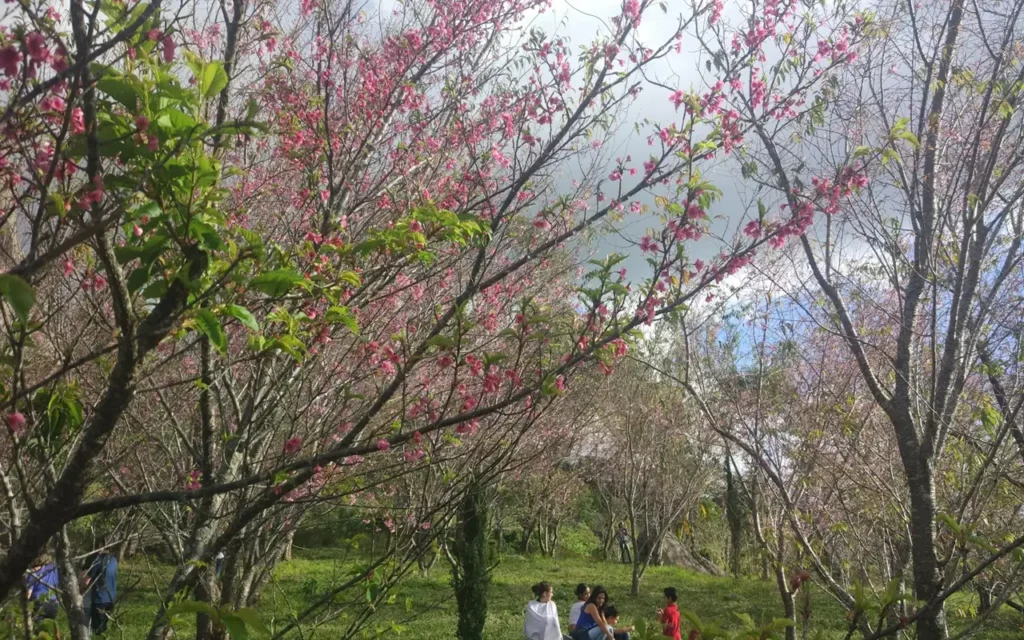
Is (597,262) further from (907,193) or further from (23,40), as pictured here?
(907,193)

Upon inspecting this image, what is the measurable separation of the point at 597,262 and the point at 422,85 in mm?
2294

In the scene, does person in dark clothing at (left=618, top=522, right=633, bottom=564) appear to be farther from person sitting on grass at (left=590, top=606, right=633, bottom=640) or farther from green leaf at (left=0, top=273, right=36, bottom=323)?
green leaf at (left=0, top=273, right=36, bottom=323)

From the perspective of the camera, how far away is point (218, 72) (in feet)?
4.90

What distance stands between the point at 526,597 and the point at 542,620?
7.29 metres

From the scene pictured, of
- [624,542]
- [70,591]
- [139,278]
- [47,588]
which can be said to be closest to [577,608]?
[70,591]

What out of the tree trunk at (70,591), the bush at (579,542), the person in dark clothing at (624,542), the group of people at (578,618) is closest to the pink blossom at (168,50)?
the tree trunk at (70,591)

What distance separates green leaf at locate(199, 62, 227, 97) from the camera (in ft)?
4.83

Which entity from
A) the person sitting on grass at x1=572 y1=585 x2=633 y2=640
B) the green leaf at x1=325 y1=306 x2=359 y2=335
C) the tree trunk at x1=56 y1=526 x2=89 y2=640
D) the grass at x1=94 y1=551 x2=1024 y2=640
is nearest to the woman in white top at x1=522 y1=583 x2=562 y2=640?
the person sitting on grass at x1=572 y1=585 x2=633 y2=640

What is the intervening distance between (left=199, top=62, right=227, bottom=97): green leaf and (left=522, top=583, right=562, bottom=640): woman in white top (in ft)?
20.3

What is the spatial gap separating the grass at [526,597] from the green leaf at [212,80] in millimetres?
6459

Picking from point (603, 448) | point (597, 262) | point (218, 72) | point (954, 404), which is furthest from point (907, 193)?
point (603, 448)

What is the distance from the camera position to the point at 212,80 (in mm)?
1488

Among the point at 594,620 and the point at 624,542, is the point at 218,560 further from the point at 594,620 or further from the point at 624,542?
the point at 624,542

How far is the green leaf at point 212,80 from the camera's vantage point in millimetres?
1474
